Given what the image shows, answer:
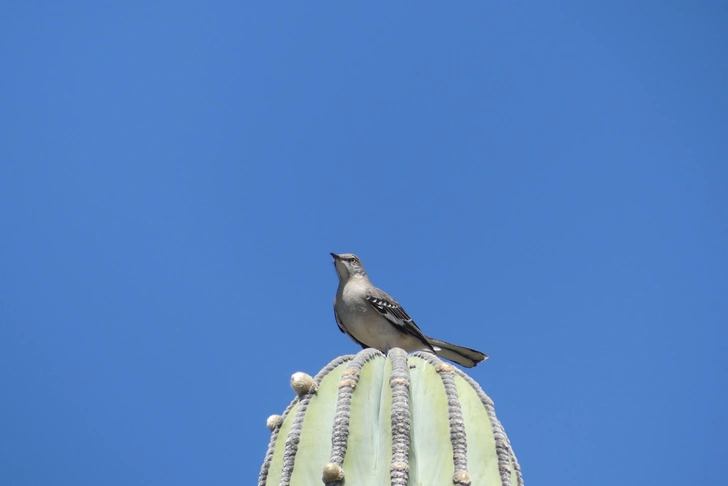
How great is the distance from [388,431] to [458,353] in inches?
215

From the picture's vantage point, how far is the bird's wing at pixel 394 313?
30.5ft

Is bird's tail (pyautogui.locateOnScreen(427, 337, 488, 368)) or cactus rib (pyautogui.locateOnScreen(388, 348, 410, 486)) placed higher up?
bird's tail (pyautogui.locateOnScreen(427, 337, 488, 368))

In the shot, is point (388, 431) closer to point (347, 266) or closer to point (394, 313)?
point (394, 313)

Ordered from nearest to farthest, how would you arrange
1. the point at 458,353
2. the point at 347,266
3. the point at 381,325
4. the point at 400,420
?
the point at 400,420 → the point at 381,325 → the point at 458,353 → the point at 347,266

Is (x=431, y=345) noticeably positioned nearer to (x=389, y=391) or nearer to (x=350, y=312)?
(x=350, y=312)

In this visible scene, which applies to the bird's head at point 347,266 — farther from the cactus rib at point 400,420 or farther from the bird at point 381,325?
the cactus rib at point 400,420

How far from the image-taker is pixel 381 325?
9.23 m

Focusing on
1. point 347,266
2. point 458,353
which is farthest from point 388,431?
point 347,266

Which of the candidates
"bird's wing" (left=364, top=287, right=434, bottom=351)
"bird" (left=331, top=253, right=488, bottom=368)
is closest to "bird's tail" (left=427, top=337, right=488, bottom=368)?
"bird" (left=331, top=253, right=488, bottom=368)

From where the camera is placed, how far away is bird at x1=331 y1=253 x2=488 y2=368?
9.23m

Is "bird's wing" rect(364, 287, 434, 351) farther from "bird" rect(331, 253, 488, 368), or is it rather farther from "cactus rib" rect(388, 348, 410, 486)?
"cactus rib" rect(388, 348, 410, 486)

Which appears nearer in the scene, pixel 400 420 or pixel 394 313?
pixel 400 420

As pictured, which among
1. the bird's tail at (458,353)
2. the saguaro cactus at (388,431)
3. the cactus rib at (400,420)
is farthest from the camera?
the bird's tail at (458,353)

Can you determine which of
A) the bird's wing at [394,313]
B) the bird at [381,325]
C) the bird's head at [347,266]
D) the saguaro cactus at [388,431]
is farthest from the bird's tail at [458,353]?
the saguaro cactus at [388,431]
